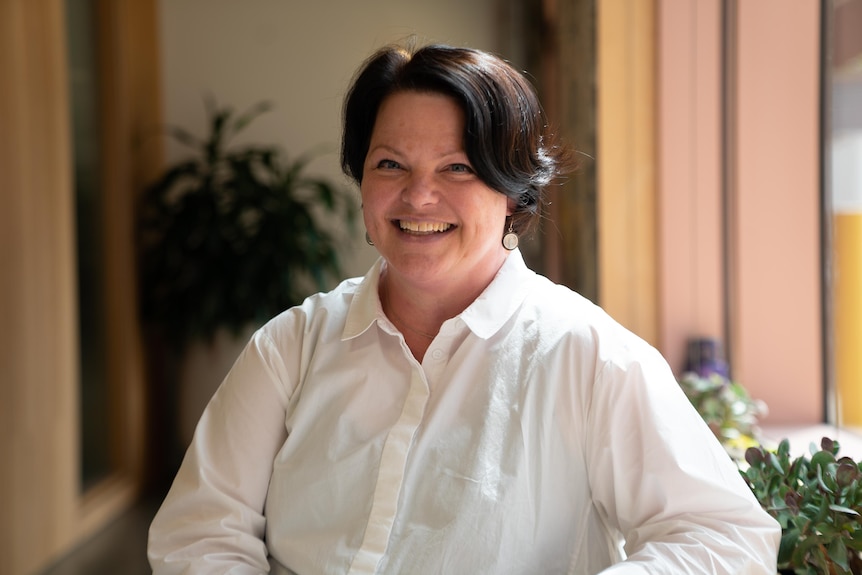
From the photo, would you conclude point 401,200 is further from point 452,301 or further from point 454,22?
point 454,22

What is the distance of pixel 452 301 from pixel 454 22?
379cm

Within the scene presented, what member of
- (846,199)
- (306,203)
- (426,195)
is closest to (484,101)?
(426,195)

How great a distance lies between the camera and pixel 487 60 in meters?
1.37

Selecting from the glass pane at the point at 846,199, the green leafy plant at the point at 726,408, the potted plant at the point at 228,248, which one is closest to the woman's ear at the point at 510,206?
the green leafy plant at the point at 726,408

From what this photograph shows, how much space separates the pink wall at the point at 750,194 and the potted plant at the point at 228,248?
7.13ft


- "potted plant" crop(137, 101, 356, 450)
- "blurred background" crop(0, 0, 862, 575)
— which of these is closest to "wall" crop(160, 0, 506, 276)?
"blurred background" crop(0, 0, 862, 575)

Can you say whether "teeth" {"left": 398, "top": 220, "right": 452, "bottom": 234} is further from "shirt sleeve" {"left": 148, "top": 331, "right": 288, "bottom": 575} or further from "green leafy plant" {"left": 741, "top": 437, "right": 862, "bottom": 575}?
"green leafy plant" {"left": 741, "top": 437, "right": 862, "bottom": 575}

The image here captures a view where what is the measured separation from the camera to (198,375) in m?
5.12

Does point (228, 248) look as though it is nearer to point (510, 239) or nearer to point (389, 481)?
point (510, 239)

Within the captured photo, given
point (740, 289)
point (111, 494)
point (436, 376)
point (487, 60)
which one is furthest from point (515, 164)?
point (111, 494)

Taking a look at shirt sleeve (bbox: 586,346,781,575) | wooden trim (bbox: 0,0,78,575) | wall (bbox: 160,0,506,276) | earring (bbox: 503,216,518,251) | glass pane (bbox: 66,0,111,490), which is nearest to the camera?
shirt sleeve (bbox: 586,346,781,575)

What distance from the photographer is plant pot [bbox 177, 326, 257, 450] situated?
4.91 metres

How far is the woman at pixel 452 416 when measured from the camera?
1.25 metres

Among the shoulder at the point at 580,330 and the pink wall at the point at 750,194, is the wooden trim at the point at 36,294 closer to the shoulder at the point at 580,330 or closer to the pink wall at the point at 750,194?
the pink wall at the point at 750,194
